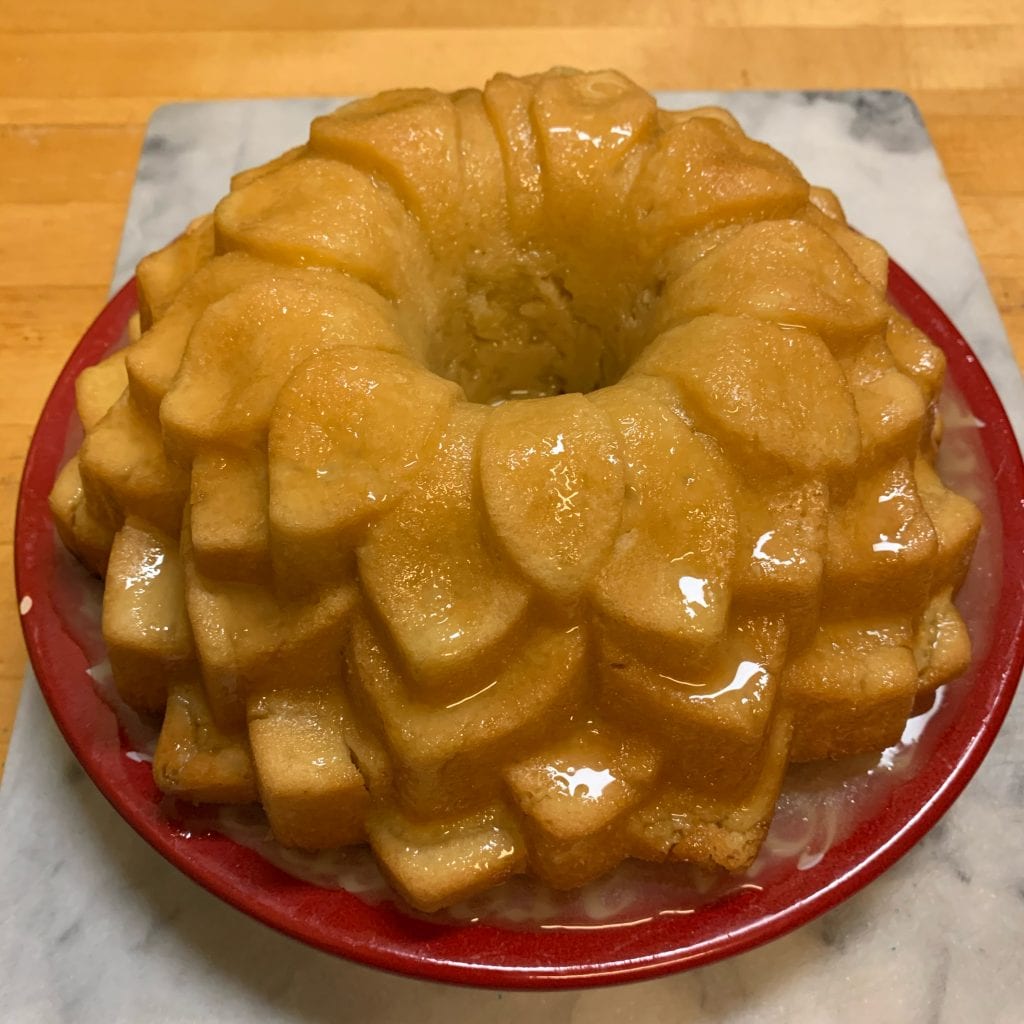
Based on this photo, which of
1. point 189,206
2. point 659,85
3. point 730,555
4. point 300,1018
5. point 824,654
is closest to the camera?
point 730,555

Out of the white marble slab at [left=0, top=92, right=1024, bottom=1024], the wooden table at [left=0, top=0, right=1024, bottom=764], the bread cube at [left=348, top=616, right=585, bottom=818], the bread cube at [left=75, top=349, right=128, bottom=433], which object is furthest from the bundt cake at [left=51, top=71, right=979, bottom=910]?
the wooden table at [left=0, top=0, right=1024, bottom=764]

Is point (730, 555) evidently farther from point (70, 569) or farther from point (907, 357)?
point (70, 569)

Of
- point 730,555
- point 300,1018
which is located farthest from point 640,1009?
point 730,555

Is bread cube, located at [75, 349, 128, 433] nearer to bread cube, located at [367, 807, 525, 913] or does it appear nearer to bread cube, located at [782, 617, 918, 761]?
bread cube, located at [367, 807, 525, 913]

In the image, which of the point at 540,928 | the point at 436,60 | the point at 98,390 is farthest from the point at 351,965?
the point at 436,60

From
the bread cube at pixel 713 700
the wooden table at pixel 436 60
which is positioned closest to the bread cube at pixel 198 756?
the bread cube at pixel 713 700

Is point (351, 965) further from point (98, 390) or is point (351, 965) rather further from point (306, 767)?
point (98, 390)

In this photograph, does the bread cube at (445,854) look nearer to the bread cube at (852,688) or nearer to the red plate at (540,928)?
the red plate at (540,928)
